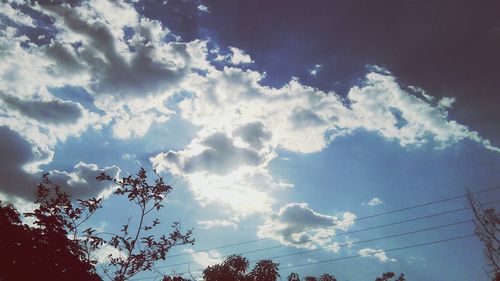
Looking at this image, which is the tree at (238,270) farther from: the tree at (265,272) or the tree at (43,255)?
the tree at (43,255)

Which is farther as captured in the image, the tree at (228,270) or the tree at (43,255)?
the tree at (228,270)

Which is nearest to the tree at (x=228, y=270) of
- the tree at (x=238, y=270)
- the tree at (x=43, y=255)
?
the tree at (x=238, y=270)

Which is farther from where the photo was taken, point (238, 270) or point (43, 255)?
point (238, 270)

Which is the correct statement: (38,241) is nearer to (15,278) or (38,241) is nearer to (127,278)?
(15,278)

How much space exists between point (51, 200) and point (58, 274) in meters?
2.70

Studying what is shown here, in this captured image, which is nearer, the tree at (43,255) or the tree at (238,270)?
the tree at (43,255)

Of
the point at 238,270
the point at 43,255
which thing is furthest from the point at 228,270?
the point at 43,255

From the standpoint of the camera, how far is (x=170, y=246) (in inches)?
523

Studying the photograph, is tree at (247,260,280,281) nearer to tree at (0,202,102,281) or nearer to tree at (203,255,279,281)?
tree at (203,255,279,281)

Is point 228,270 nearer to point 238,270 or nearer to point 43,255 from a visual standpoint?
point 238,270

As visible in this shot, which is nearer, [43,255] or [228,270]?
[43,255]

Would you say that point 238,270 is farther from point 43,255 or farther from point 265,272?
point 43,255

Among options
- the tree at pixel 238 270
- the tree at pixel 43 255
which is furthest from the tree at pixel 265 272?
the tree at pixel 43 255

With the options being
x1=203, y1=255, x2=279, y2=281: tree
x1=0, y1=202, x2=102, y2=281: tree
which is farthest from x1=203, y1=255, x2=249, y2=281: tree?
x1=0, y1=202, x2=102, y2=281: tree
